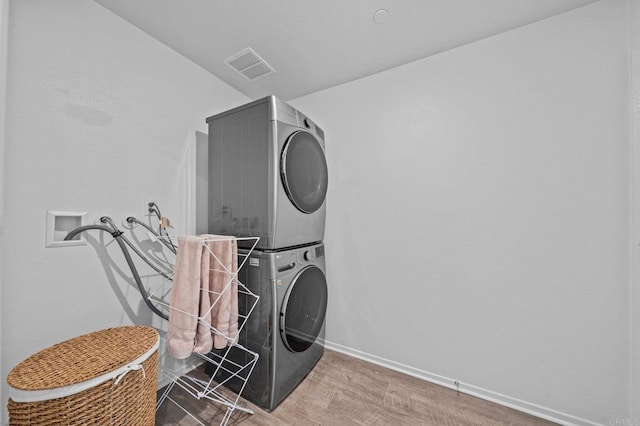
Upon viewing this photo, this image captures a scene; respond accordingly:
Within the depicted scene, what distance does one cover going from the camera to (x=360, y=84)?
6.46 ft

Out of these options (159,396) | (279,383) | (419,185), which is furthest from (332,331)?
(419,185)

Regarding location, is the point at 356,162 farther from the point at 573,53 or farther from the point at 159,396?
the point at 159,396

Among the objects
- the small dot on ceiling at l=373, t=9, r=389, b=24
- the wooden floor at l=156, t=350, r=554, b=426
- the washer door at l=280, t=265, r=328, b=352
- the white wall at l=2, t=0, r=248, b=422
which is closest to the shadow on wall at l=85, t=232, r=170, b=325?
the white wall at l=2, t=0, r=248, b=422

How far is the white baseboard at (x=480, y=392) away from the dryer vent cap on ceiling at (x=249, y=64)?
2.41 m

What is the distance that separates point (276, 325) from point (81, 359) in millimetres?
812

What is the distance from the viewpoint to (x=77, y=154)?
1.19 meters

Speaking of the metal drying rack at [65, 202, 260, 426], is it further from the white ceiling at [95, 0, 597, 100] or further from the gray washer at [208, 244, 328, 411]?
the white ceiling at [95, 0, 597, 100]

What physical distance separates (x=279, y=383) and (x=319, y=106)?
2.20 m

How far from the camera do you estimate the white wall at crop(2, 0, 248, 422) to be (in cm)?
102

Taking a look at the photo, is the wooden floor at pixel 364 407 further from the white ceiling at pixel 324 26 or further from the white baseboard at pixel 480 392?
the white ceiling at pixel 324 26

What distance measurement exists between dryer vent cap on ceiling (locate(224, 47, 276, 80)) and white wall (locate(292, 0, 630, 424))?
74 cm

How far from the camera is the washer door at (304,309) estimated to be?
142 cm

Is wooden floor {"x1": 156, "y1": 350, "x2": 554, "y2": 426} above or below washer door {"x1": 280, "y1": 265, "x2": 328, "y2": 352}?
below

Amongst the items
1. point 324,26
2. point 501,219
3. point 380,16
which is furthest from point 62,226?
point 501,219
